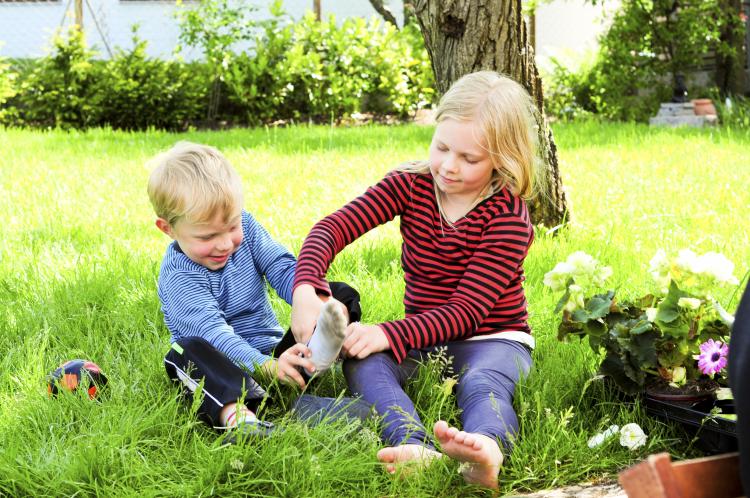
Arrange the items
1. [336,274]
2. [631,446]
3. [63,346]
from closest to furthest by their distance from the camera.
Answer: [631,446] < [63,346] < [336,274]

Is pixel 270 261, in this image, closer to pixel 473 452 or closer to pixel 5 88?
pixel 473 452

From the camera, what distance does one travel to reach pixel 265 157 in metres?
7.46

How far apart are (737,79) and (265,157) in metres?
7.42

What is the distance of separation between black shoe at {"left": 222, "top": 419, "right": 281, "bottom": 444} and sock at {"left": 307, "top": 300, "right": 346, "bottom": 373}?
0.23 metres

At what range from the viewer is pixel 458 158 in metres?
2.79

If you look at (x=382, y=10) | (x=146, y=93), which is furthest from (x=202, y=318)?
(x=382, y=10)

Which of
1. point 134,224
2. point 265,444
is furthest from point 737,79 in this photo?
point 265,444

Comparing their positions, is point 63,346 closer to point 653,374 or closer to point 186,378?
point 186,378

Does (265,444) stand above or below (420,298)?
below

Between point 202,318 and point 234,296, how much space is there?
184 millimetres

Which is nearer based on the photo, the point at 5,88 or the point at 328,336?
the point at 328,336

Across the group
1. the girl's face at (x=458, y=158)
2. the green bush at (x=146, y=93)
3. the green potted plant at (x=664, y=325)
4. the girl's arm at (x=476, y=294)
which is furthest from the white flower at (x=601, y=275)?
the green bush at (x=146, y=93)

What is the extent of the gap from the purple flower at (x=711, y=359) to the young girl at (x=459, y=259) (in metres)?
0.53

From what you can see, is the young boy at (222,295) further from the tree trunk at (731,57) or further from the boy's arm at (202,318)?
the tree trunk at (731,57)
